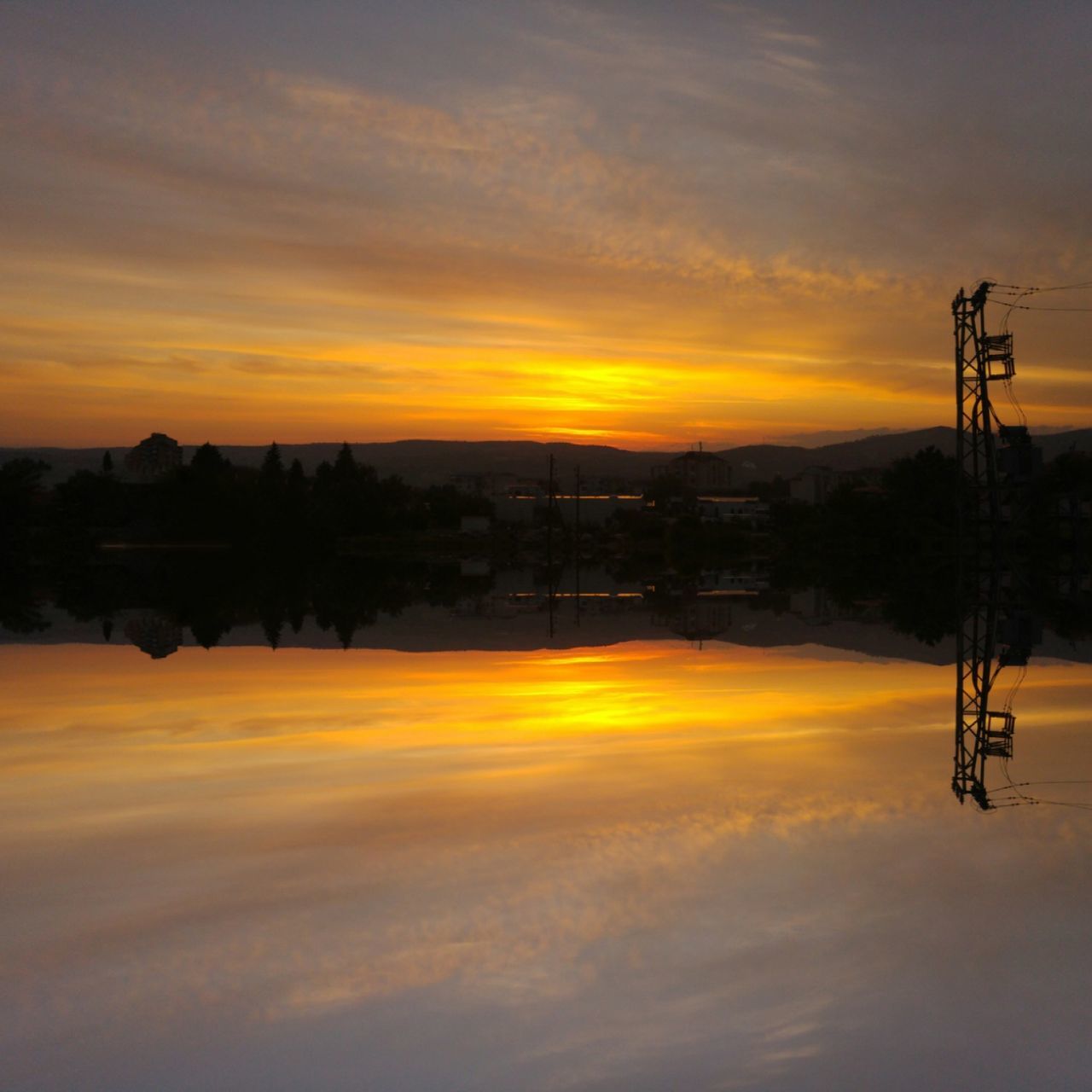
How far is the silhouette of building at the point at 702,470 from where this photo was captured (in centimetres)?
18811

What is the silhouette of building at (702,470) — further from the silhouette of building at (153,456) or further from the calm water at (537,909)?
the calm water at (537,909)

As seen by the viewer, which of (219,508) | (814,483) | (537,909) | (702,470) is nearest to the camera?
(537,909)

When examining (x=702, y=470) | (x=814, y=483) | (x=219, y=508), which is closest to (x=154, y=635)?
(x=219, y=508)

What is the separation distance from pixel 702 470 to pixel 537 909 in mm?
189075

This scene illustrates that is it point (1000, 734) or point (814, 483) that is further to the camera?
point (814, 483)

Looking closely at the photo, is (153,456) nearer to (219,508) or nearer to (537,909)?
(219,508)

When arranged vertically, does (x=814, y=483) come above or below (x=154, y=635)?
above

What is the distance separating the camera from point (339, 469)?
286 ft

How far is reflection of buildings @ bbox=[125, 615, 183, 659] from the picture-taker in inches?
566

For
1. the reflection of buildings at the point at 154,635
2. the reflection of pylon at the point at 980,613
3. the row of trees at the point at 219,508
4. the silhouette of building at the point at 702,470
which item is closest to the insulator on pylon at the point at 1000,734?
the reflection of pylon at the point at 980,613

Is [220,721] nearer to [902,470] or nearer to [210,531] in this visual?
[902,470]

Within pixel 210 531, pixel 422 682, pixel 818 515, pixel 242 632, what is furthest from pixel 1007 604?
pixel 210 531

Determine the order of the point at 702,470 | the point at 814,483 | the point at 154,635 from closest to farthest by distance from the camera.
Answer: the point at 154,635
the point at 814,483
the point at 702,470

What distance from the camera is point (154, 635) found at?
54.2 ft
